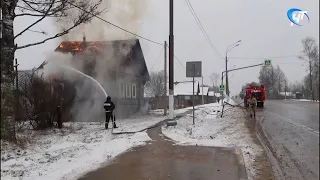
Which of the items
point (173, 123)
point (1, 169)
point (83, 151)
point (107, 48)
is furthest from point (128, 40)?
point (1, 169)

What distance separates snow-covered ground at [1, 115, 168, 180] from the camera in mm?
4284

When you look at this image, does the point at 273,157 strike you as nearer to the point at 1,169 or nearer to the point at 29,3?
the point at 1,169

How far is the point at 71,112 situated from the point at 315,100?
1294cm

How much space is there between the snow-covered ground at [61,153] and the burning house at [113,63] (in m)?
6.87

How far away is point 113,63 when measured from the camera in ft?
60.3

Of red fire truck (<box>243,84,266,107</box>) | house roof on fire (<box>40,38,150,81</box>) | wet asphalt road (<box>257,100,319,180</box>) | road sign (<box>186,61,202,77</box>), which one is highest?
house roof on fire (<box>40,38,150,81</box>)

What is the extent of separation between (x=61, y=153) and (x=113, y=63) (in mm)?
11708

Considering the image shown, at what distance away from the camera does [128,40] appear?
65.1 feet

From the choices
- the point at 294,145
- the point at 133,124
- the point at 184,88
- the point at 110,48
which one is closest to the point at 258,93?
the point at 133,124

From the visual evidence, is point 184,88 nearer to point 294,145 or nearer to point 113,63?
point 113,63

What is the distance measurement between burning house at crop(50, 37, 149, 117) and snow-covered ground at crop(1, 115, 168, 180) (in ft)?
22.5

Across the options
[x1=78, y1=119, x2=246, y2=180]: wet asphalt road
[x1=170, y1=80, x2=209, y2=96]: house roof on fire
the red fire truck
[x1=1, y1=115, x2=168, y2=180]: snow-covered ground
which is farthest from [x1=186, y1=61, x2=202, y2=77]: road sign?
[x1=170, y1=80, x2=209, y2=96]: house roof on fire

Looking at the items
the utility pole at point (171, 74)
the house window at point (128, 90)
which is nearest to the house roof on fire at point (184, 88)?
the house window at point (128, 90)

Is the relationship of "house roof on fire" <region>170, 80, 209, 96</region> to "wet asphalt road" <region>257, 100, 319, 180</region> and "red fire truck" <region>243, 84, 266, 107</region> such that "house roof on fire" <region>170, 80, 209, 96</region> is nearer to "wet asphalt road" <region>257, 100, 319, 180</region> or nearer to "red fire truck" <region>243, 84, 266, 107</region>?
"red fire truck" <region>243, 84, 266, 107</region>
